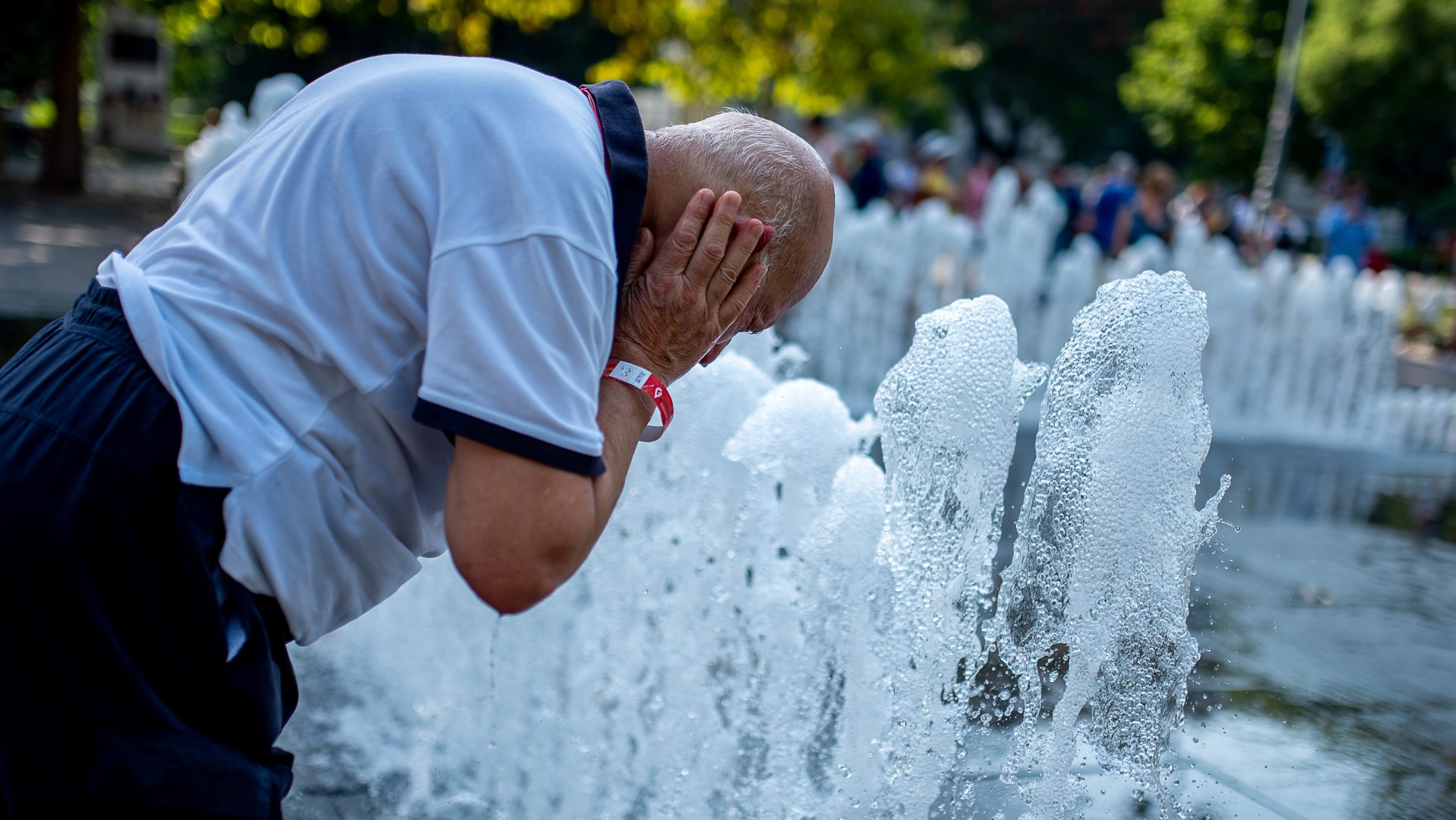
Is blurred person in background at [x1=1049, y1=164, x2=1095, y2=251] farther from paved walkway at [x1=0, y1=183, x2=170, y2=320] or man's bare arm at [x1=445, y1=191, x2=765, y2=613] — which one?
man's bare arm at [x1=445, y1=191, x2=765, y2=613]

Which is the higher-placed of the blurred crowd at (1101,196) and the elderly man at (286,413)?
the elderly man at (286,413)

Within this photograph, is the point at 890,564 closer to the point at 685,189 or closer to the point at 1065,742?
the point at 1065,742

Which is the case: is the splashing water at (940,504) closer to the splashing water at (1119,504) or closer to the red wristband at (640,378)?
the splashing water at (1119,504)

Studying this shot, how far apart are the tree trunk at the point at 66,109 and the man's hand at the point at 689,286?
16.5 meters

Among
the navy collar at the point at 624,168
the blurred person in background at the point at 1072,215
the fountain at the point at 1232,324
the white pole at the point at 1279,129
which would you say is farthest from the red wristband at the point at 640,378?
the white pole at the point at 1279,129

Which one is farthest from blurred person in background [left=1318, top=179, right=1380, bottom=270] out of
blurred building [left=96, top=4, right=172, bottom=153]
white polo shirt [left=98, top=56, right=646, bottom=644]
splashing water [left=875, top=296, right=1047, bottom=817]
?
blurred building [left=96, top=4, right=172, bottom=153]

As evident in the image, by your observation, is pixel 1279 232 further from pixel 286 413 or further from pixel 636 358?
pixel 286 413

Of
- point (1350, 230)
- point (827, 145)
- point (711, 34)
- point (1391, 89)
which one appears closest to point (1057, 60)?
point (1391, 89)

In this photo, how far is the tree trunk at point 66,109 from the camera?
51.3 feet

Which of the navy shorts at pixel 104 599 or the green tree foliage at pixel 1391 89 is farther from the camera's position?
the green tree foliage at pixel 1391 89

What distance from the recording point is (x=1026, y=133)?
5575cm

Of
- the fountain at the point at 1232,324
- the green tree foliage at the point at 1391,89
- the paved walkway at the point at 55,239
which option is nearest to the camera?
the paved walkway at the point at 55,239

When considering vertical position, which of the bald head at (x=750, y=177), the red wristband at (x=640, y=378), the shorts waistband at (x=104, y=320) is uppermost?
the bald head at (x=750, y=177)

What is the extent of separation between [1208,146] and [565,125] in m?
36.4
